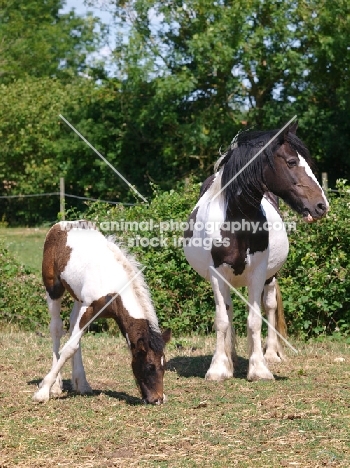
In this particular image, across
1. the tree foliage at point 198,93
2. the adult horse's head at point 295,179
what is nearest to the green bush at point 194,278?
Answer: the adult horse's head at point 295,179

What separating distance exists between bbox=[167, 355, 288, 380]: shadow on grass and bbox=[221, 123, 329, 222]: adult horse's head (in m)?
1.75

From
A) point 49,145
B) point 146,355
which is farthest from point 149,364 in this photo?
point 49,145

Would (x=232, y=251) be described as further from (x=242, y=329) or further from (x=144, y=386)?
(x=242, y=329)

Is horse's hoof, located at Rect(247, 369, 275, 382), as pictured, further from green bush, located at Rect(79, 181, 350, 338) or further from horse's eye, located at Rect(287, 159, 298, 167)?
green bush, located at Rect(79, 181, 350, 338)

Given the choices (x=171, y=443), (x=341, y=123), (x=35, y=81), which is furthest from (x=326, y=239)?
(x=35, y=81)

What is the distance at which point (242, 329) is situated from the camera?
32.6 ft

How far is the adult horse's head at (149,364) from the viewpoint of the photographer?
6.05 meters

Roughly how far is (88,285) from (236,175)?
1.74 m

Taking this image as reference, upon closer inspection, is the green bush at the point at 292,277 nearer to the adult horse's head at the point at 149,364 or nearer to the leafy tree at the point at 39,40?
the adult horse's head at the point at 149,364

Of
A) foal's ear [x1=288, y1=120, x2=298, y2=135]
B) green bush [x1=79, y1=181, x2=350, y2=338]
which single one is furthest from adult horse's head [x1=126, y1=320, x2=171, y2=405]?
green bush [x1=79, y1=181, x2=350, y2=338]

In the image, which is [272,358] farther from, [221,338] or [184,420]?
[184,420]

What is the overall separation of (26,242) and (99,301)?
55.3ft

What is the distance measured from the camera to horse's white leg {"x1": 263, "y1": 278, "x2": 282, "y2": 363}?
8395 millimetres

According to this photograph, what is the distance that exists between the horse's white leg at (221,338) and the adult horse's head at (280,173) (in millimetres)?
894
